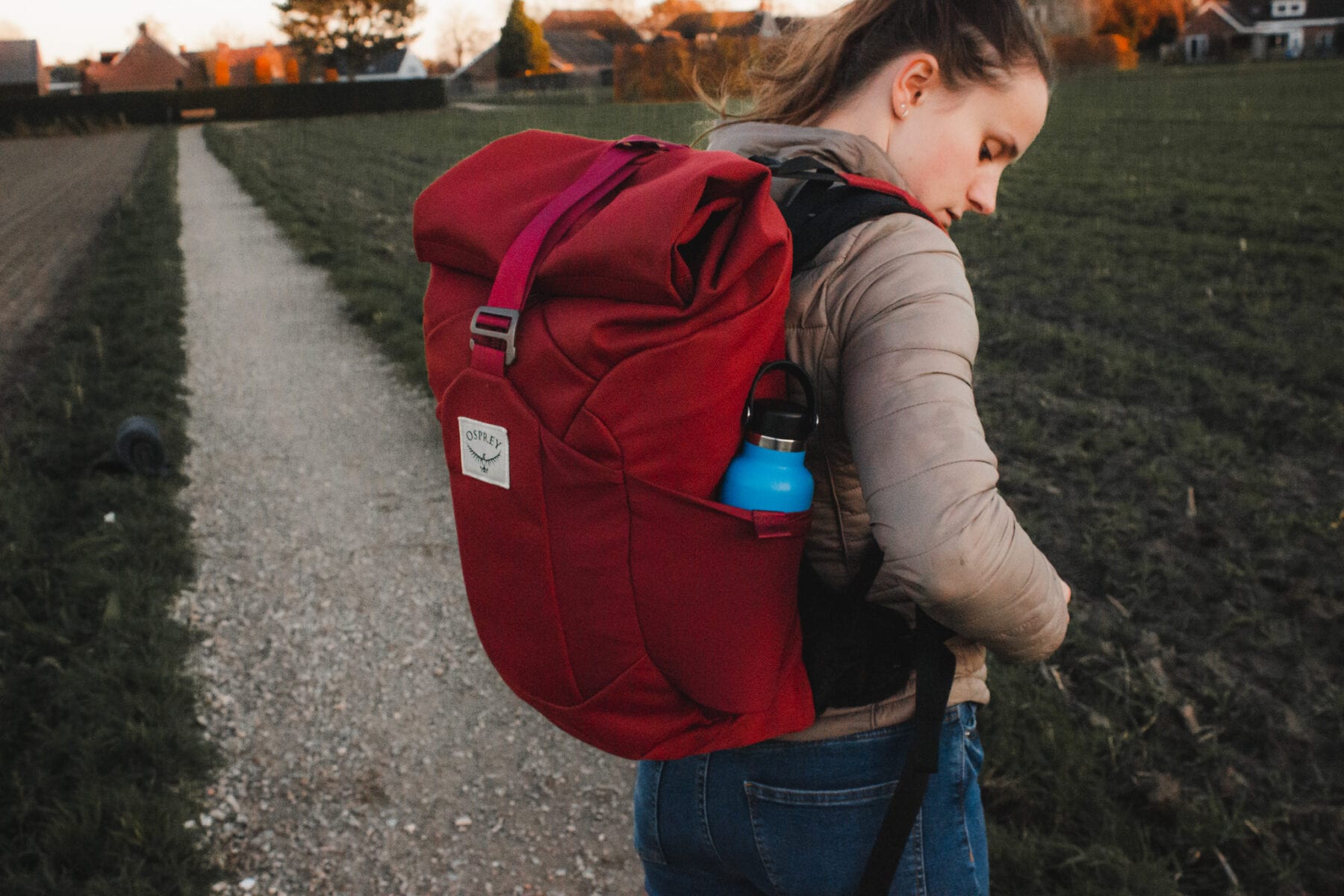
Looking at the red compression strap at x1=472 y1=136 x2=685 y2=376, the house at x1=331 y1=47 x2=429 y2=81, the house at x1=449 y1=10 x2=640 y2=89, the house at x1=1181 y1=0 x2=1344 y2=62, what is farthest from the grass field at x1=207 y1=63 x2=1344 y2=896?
the house at x1=1181 y1=0 x2=1344 y2=62

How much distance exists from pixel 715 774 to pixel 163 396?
229 inches

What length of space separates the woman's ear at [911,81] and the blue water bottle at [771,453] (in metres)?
0.49

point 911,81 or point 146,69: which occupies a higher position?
point 146,69

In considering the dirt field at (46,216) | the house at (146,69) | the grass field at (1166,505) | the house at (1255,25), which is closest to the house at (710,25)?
the dirt field at (46,216)

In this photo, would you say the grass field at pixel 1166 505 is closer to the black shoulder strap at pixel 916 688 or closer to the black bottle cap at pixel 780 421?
the black shoulder strap at pixel 916 688

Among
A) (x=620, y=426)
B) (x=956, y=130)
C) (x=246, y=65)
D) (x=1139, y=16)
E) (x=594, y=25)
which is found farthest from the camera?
(x=594, y=25)

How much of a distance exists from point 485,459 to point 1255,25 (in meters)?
91.6

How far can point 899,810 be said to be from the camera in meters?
1.23

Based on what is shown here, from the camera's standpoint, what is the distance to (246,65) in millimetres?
81250

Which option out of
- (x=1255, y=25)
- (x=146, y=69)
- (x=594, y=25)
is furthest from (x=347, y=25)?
(x=1255, y=25)

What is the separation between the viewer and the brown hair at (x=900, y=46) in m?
1.31

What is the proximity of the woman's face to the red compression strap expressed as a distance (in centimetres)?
41

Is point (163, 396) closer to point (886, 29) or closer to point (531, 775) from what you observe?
point (531, 775)

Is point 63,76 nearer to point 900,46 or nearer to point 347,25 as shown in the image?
point 347,25
